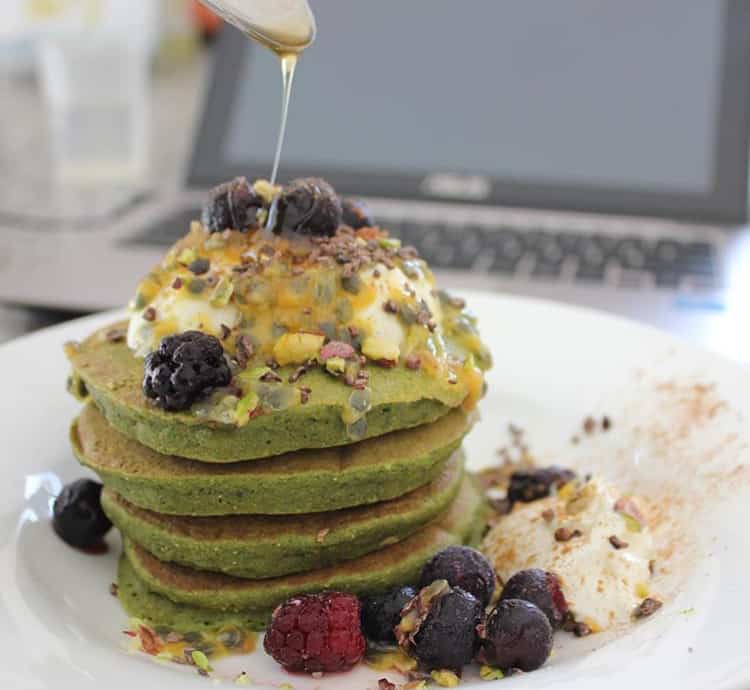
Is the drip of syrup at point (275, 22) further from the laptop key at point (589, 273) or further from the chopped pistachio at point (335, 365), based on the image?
the laptop key at point (589, 273)

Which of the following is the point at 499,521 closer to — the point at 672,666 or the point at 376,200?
the point at 672,666

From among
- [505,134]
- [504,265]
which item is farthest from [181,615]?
[505,134]

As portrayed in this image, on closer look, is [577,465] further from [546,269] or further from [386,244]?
[546,269]

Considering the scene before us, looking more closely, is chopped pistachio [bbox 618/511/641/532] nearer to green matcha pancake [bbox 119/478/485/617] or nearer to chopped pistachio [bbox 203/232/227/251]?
green matcha pancake [bbox 119/478/485/617]

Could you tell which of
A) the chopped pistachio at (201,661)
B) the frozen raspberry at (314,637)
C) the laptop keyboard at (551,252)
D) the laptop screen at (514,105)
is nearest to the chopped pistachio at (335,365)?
the frozen raspberry at (314,637)

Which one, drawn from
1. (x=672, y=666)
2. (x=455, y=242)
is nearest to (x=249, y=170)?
(x=455, y=242)

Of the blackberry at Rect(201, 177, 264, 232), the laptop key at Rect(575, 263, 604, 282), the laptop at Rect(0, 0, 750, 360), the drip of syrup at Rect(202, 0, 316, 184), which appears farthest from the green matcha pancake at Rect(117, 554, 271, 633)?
the laptop key at Rect(575, 263, 604, 282)
